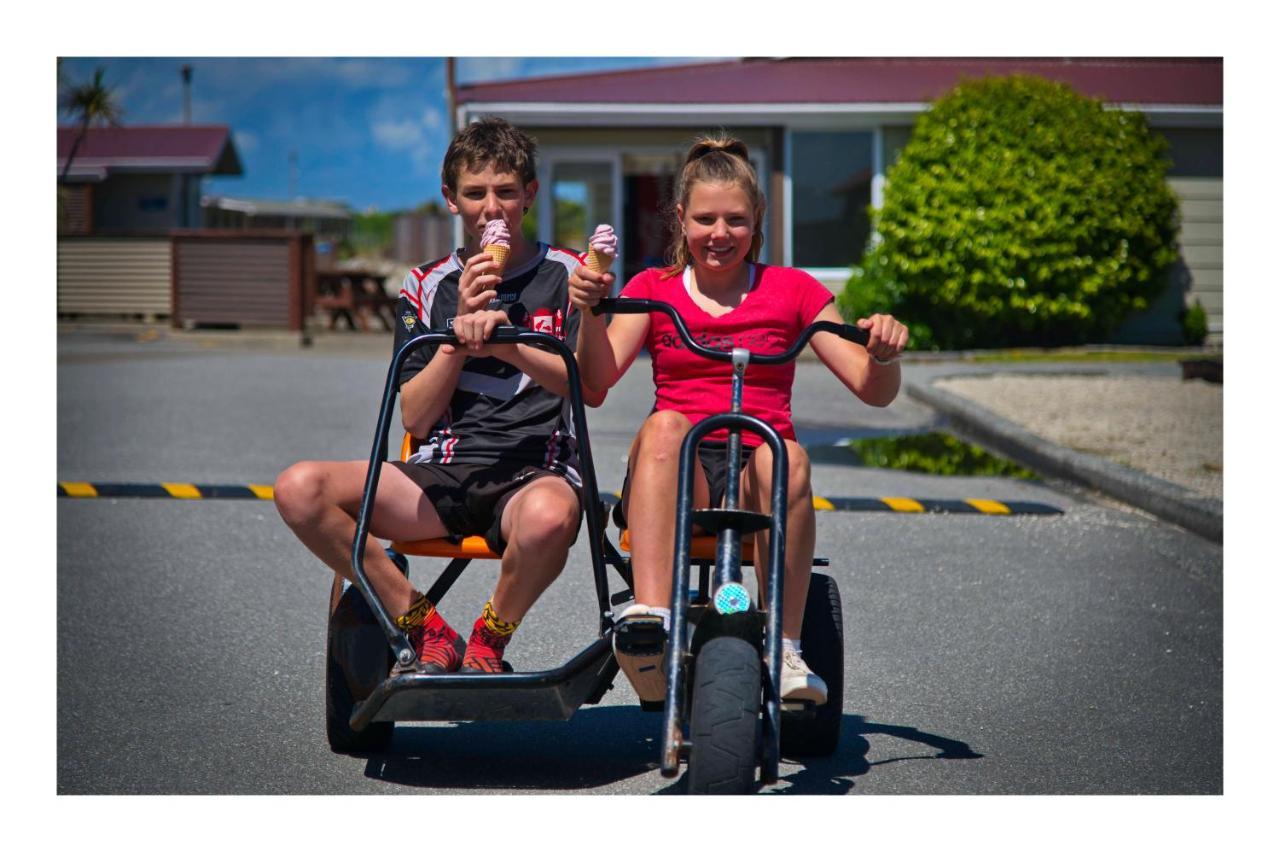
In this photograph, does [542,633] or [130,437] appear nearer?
[542,633]

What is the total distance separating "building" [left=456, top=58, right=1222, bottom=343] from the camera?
818 inches

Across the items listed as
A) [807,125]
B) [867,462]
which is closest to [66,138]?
[807,125]

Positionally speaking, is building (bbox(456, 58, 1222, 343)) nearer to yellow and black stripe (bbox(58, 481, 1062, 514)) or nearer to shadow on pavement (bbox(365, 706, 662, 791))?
yellow and black stripe (bbox(58, 481, 1062, 514))

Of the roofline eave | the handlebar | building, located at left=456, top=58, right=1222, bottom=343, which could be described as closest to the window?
building, located at left=456, top=58, right=1222, bottom=343

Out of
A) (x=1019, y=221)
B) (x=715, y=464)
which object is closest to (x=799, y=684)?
(x=715, y=464)

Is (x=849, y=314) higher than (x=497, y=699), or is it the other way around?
(x=849, y=314)

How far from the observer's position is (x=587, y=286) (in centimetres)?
362

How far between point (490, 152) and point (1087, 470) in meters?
6.27

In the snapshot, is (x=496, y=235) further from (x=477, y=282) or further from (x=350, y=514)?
(x=350, y=514)

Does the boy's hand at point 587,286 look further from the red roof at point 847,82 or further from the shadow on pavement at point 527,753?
the red roof at point 847,82

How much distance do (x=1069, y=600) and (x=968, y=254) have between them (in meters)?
12.7

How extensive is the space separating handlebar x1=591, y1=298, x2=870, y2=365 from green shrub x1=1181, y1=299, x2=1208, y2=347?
1821cm

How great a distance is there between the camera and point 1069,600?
6418 mm
